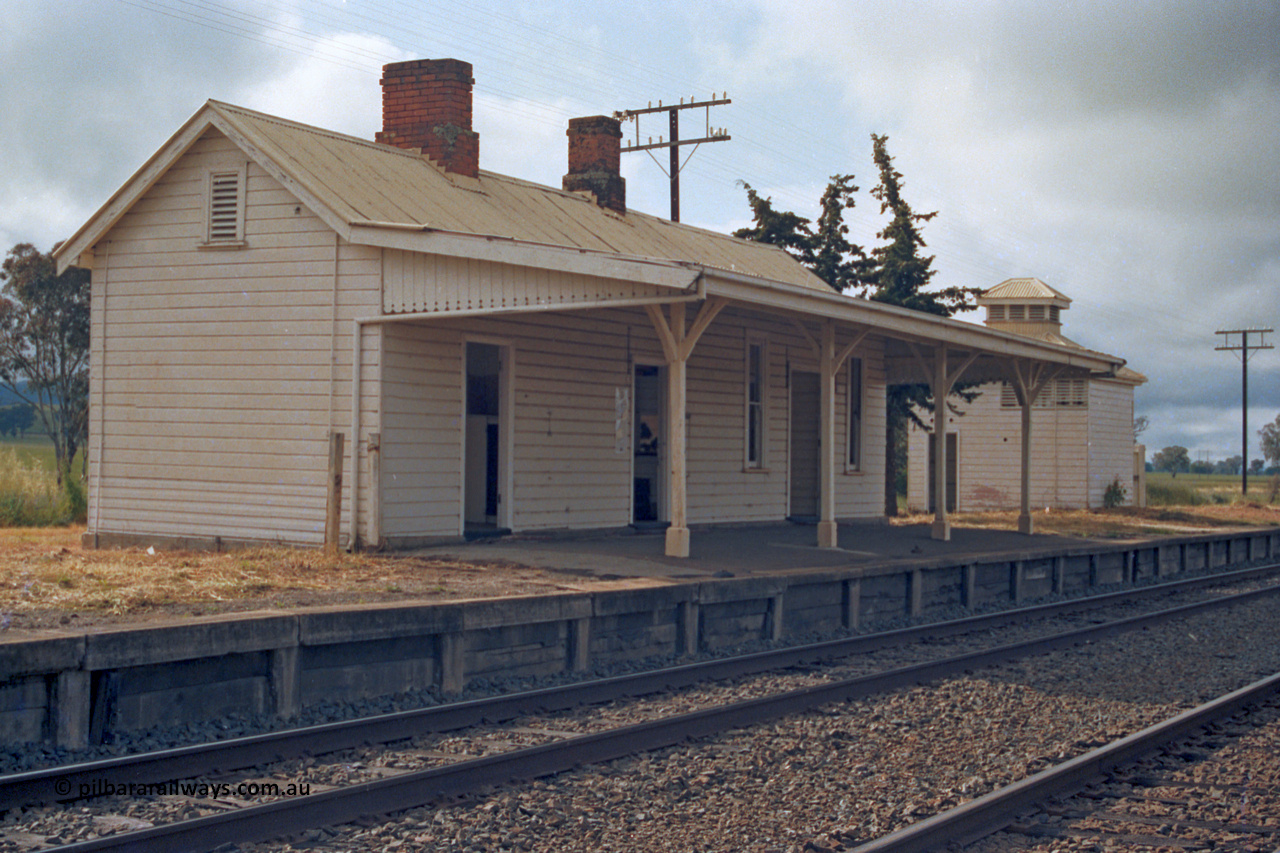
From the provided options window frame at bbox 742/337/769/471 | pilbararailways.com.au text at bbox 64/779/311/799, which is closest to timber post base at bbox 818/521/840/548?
window frame at bbox 742/337/769/471

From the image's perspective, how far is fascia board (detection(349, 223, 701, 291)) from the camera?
1036cm

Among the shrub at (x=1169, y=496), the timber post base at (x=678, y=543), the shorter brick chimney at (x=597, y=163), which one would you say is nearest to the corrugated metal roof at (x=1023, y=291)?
the shrub at (x=1169, y=496)

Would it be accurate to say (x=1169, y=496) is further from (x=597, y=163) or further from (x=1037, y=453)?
(x=597, y=163)

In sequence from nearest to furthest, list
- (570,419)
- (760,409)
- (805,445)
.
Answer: (570,419), (760,409), (805,445)

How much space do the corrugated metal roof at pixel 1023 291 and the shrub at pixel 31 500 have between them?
24.7 meters

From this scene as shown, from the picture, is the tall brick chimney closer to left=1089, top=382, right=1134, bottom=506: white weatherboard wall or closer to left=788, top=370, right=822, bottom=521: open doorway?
left=788, top=370, right=822, bottom=521: open doorway

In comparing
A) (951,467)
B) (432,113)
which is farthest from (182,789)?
(951,467)

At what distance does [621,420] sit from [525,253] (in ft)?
14.6

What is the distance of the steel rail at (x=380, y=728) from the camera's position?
532 cm

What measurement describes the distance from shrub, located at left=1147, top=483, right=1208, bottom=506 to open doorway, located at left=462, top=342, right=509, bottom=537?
29.7 m

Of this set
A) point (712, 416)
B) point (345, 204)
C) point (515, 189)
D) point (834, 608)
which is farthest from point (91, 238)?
point (834, 608)

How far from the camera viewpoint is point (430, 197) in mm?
13695

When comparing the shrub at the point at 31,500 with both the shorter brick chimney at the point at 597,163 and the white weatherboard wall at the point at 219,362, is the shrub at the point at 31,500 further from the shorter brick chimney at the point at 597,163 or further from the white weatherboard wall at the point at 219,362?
the shorter brick chimney at the point at 597,163

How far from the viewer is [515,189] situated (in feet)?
52.0
